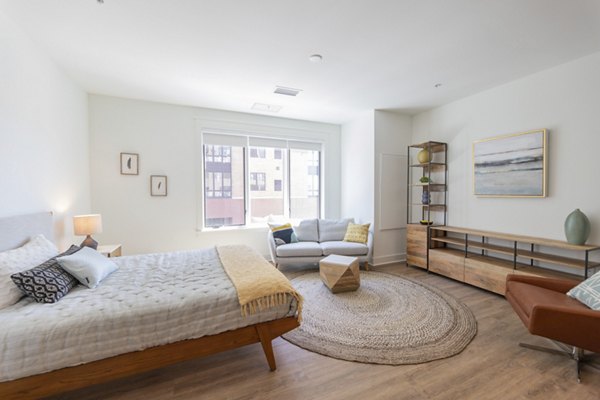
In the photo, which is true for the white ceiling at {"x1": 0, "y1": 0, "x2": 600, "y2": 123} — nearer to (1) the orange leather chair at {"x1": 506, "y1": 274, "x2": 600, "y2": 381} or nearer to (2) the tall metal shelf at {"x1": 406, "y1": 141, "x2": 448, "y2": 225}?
Answer: (2) the tall metal shelf at {"x1": 406, "y1": 141, "x2": 448, "y2": 225}

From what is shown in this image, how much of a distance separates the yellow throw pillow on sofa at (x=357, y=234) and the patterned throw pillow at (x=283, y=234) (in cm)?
92

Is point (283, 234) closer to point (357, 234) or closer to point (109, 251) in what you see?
point (357, 234)

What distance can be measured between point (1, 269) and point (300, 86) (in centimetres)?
331

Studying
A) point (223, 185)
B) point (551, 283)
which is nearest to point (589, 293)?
point (551, 283)

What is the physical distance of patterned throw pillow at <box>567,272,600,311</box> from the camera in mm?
1913

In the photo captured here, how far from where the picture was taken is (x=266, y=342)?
1917 millimetres

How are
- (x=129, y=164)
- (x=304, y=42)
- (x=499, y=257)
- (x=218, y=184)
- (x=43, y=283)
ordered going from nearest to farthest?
(x=43, y=283) < (x=304, y=42) < (x=499, y=257) < (x=129, y=164) < (x=218, y=184)

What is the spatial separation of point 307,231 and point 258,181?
133 centimetres

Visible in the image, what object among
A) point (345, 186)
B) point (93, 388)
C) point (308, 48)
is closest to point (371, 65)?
point (308, 48)

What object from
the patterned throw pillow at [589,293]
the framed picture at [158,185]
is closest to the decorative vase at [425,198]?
the patterned throw pillow at [589,293]

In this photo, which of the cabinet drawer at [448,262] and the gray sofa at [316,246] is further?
the gray sofa at [316,246]

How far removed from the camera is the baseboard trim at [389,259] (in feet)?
15.0

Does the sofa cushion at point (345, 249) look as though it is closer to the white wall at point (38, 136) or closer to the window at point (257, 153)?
the window at point (257, 153)

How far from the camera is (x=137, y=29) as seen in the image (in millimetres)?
2246
